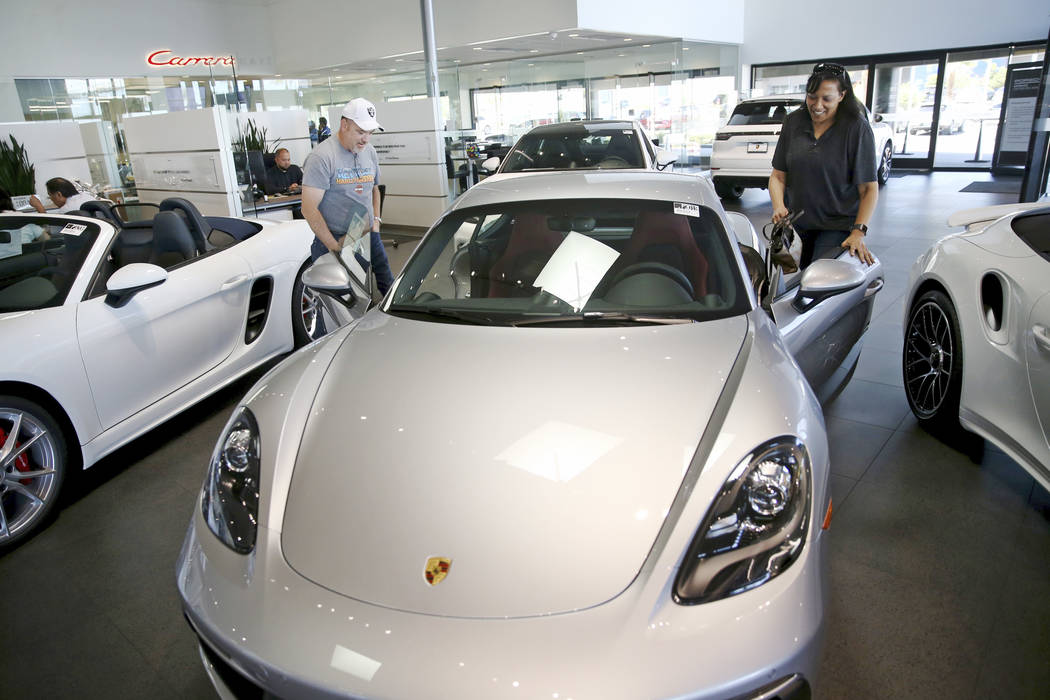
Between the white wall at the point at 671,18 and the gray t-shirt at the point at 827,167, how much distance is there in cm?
799

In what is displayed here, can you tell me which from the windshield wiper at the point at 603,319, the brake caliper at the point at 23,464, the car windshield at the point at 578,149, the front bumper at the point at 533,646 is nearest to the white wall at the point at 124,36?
the car windshield at the point at 578,149

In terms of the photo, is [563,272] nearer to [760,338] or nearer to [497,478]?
[760,338]

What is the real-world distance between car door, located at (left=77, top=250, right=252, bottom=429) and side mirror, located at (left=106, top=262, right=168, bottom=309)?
4 cm

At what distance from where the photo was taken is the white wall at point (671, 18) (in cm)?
1095

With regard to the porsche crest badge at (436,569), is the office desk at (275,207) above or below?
above

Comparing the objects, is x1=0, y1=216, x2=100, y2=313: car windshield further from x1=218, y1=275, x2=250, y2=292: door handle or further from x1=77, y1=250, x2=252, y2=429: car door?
x1=218, y1=275, x2=250, y2=292: door handle

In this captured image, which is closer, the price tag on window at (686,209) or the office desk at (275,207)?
the price tag on window at (686,209)

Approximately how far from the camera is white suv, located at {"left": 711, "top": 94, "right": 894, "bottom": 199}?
31.6 ft

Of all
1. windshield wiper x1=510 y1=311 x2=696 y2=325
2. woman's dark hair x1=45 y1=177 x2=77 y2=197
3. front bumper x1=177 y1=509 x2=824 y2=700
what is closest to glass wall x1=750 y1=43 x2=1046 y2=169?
woman's dark hair x1=45 y1=177 x2=77 y2=197

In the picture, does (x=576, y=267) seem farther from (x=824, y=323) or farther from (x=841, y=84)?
(x=841, y=84)

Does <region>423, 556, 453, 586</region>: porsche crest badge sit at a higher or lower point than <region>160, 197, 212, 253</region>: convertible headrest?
lower

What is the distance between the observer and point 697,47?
551 inches

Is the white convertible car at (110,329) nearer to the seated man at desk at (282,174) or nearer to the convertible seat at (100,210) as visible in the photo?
the convertible seat at (100,210)

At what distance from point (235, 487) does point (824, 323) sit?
2275 mm
